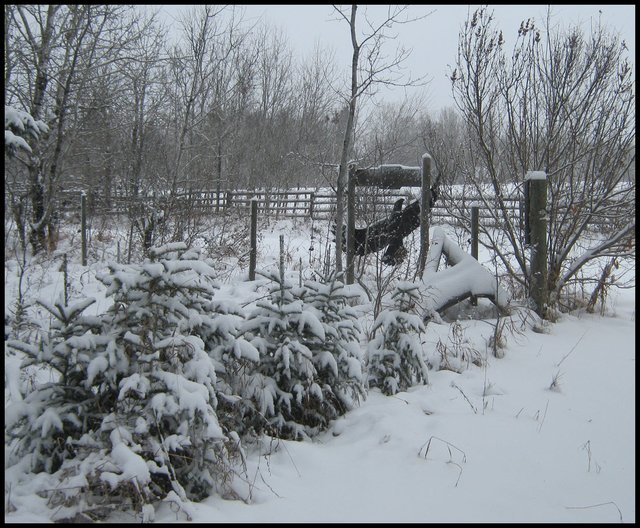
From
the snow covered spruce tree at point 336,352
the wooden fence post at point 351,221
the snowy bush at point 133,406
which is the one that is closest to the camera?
the snowy bush at point 133,406

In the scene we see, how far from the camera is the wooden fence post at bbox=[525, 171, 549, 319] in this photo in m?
5.78

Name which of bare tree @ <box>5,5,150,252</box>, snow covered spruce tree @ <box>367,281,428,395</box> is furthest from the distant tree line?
snow covered spruce tree @ <box>367,281,428,395</box>

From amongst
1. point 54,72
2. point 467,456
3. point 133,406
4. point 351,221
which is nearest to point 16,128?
point 133,406

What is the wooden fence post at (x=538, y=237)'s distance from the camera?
578 cm

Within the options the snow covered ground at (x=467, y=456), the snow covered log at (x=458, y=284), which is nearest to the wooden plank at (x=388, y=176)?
the snow covered log at (x=458, y=284)

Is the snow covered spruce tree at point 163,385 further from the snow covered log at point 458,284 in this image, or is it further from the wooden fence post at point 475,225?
the wooden fence post at point 475,225

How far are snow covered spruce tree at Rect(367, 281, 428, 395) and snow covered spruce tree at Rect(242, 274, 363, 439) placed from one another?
347 mm

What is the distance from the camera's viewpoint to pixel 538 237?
19.3ft

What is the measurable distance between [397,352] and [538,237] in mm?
3025

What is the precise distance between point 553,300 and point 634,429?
3.01 m

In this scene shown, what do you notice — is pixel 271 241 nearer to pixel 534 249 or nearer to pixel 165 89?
pixel 165 89

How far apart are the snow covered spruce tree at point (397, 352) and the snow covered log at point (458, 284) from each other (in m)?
1.36

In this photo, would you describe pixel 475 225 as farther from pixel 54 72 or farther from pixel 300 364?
pixel 54 72

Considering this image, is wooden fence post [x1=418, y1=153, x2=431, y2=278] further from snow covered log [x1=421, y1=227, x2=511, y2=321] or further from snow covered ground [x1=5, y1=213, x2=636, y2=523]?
snow covered ground [x1=5, y1=213, x2=636, y2=523]
